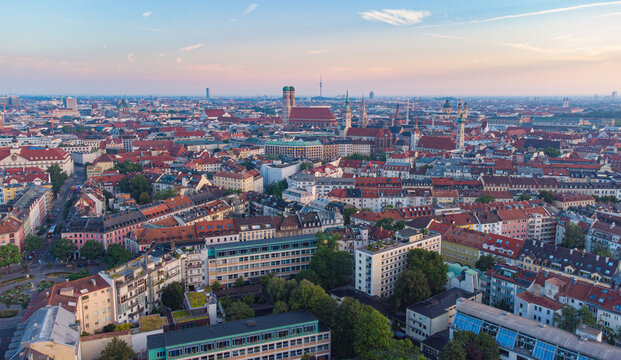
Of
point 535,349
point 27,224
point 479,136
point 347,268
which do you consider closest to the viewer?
point 535,349

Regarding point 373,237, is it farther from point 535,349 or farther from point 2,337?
point 2,337

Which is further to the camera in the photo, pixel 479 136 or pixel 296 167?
pixel 479 136

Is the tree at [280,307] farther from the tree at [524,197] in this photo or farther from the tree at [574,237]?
the tree at [524,197]

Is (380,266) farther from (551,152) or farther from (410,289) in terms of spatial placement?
(551,152)

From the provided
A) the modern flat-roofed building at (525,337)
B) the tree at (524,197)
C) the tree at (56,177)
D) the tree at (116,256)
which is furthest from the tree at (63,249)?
the tree at (524,197)

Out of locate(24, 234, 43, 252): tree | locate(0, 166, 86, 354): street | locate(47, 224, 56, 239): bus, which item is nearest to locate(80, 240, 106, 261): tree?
locate(0, 166, 86, 354): street

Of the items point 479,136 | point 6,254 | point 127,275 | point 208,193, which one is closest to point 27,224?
point 6,254

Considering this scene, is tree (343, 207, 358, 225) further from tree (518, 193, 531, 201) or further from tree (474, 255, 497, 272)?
tree (518, 193, 531, 201)
